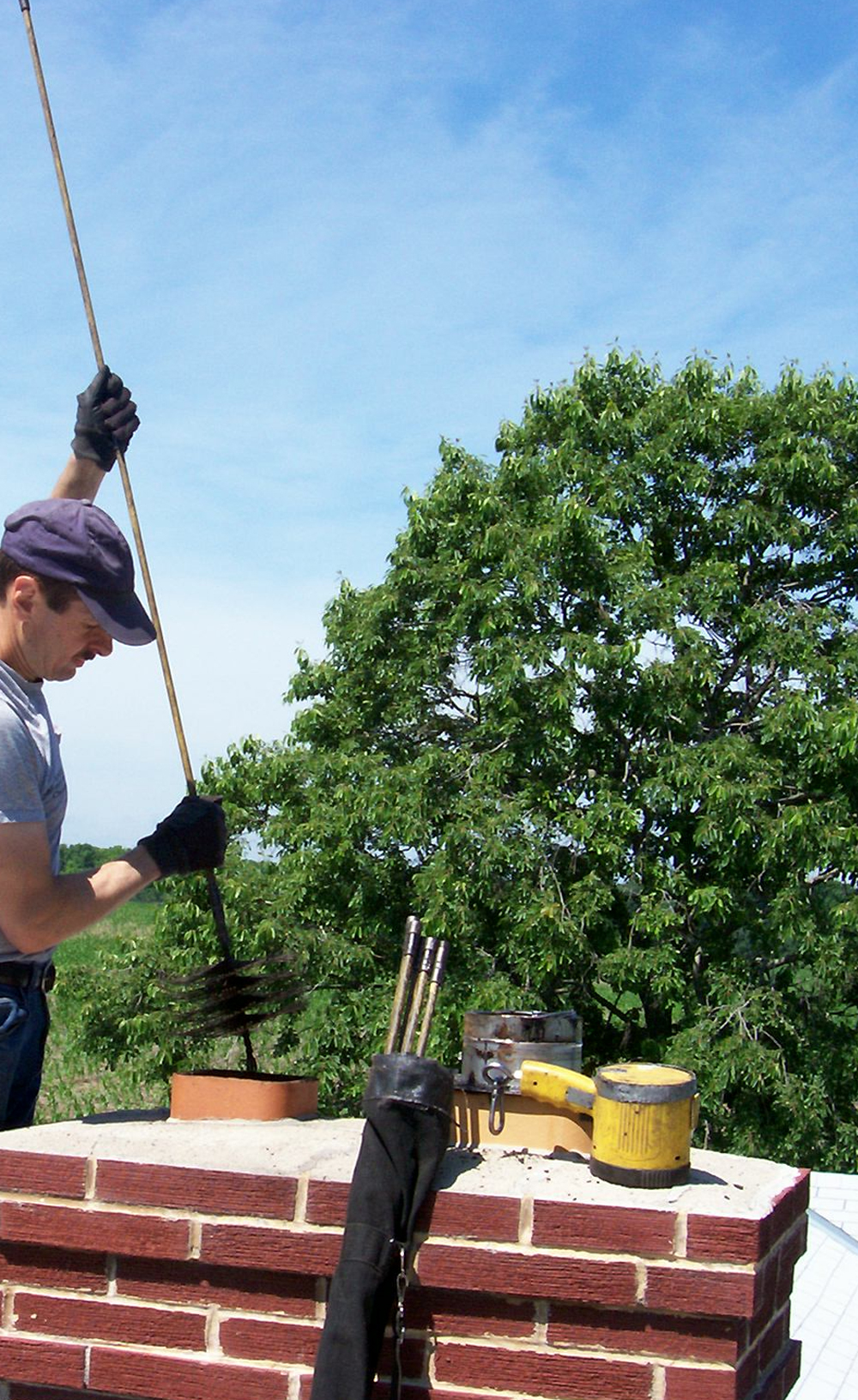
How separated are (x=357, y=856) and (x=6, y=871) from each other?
28.2 feet

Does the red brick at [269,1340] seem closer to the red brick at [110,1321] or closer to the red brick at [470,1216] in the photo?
the red brick at [110,1321]

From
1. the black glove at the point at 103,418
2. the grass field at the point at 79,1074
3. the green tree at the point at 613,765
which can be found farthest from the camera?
the grass field at the point at 79,1074

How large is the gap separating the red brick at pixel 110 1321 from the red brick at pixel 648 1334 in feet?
1.86

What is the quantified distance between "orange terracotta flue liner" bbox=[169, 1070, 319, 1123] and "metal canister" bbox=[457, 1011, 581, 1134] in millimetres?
339

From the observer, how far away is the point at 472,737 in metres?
11.0

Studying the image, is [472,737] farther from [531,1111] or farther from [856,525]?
[531,1111]

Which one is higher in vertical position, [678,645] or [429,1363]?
[678,645]

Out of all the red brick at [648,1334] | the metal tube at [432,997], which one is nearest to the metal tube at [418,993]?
the metal tube at [432,997]

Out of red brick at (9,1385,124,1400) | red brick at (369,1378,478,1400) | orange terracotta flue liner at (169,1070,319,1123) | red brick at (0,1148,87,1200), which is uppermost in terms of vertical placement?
orange terracotta flue liner at (169,1070,319,1123)

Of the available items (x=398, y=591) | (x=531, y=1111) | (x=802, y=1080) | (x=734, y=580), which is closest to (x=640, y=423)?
(x=734, y=580)

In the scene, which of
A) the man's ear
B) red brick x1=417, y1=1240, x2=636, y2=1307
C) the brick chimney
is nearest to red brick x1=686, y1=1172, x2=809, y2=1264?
the brick chimney

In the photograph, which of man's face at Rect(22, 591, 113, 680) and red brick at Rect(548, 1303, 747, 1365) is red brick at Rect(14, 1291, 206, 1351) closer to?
red brick at Rect(548, 1303, 747, 1365)

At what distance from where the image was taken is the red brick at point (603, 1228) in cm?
188

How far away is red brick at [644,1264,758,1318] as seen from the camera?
72.5 inches
